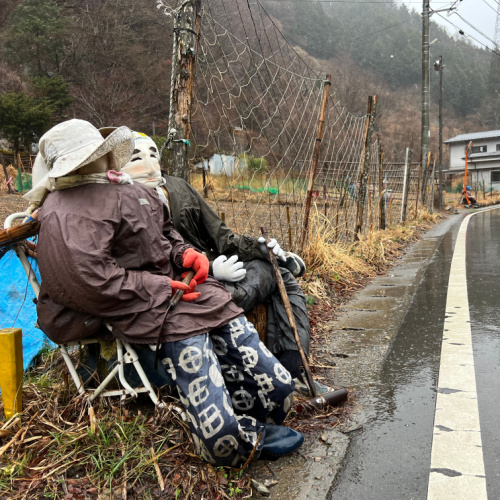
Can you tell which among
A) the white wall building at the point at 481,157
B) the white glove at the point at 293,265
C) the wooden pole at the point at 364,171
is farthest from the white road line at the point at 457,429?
the white wall building at the point at 481,157

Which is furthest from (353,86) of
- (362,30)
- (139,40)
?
(362,30)

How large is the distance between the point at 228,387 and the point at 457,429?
3.81ft

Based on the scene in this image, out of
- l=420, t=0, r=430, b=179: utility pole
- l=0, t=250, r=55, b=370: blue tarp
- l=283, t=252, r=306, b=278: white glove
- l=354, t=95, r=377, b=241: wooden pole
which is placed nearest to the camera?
l=283, t=252, r=306, b=278: white glove

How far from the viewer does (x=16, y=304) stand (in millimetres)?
3682

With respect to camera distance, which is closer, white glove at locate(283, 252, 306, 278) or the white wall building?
white glove at locate(283, 252, 306, 278)

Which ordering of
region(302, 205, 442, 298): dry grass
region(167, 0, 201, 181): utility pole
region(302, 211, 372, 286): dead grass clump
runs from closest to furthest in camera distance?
1. region(167, 0, 201, 181): utility pole
2. region(302, 205, 442, 298): dry grass
3. region(302, 211, 372, 286): dead grass clump

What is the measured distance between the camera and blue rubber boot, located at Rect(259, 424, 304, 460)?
7.74 feet

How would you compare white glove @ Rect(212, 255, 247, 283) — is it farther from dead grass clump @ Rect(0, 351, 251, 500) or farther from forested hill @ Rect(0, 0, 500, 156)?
Answer: forested hill @ Rect(0, 0, 500, 156)

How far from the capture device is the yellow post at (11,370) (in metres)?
2.36

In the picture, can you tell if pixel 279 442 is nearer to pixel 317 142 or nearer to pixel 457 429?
pixel 457 429

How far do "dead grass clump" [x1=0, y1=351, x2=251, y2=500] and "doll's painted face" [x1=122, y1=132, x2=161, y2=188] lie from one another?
1270 mm

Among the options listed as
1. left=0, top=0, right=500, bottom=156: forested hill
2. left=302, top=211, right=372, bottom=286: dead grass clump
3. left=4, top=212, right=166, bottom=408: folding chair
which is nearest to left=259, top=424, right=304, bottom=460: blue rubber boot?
left=4, top=212, right=166, bottom=408: folding chair

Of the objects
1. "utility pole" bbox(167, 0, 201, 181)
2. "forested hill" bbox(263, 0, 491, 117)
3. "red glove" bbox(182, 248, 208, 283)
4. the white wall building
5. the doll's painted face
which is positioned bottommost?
"red glove" bbox(182, 248, 208, 283)

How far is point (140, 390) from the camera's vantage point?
7.55 feet
